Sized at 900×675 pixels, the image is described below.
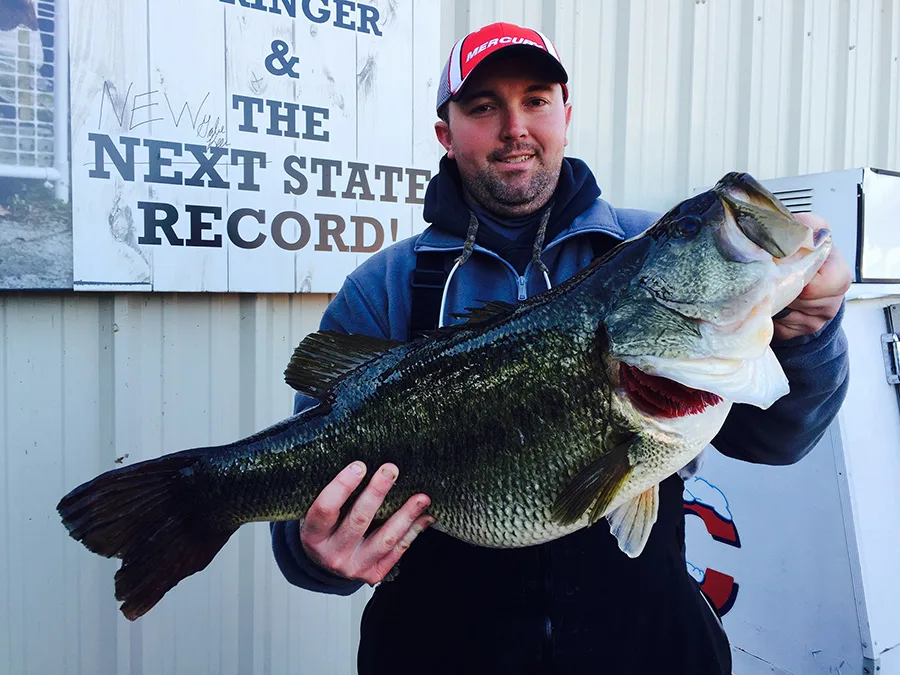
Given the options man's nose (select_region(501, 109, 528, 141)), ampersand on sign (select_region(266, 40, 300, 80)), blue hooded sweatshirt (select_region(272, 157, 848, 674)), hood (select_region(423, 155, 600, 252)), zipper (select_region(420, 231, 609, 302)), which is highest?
ampersand on sign (select_region(266, 40, 300, 80))

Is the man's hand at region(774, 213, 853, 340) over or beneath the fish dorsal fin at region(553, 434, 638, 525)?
over

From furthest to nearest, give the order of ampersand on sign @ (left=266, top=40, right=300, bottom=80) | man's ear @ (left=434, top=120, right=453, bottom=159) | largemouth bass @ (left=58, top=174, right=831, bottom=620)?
ampersand on sign @ (left=266, top=40, right=300, bottom=80)
man's ear @ (left=434, top=120, right=453, bottom=159)
largemouth bass @ (left=58, top=174, right=831, bottom=620)

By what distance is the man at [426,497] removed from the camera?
1.56 m

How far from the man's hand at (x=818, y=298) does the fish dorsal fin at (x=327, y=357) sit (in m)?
0.86

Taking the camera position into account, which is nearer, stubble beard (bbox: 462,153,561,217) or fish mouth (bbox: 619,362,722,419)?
fish mouth (bbox: 619,362,722,419)

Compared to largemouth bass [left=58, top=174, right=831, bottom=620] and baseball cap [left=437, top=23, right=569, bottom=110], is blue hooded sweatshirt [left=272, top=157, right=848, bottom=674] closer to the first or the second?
largemouth bass [left=58, top=174, right=831, bottom=620]

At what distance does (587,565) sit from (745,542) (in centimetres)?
167

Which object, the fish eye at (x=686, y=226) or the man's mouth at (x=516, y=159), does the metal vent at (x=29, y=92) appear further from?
the fish eye at (x=686, y=226)

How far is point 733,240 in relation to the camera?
4.28 feet

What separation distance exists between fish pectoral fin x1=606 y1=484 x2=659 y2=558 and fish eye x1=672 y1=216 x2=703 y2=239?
0.53 metres

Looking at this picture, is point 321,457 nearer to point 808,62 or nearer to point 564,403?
point 564,403

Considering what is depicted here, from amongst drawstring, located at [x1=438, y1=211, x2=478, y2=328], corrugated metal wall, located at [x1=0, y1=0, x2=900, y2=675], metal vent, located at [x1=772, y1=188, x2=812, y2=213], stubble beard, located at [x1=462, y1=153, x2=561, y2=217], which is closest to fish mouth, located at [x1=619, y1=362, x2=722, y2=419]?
drawstring, located at [x1=438, y1=211, x2=478, y2=328]

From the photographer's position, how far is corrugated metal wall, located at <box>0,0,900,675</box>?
237cm

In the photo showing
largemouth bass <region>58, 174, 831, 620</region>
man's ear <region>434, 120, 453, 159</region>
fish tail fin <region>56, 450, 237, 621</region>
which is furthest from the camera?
man's ear <region>434, 120, 453, 159</region>
